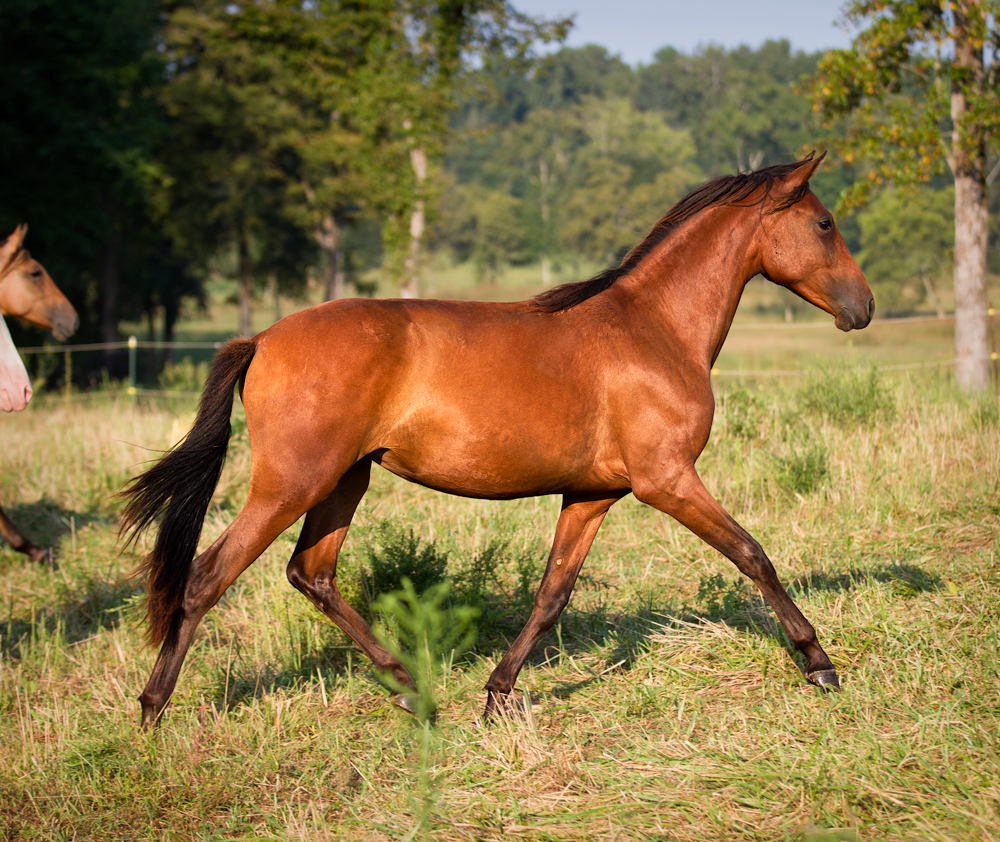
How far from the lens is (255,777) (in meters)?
3.19

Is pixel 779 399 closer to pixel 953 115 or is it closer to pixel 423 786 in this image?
pixel 953 115

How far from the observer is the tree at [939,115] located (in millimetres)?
10188

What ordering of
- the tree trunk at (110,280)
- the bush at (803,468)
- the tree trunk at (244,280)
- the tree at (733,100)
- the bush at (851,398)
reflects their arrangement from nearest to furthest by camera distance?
the bush at (803,468) → the bush at (851,398) → the tree trunk at (110,280) → the tree trunk at (244,280) → the tree at (733,100)

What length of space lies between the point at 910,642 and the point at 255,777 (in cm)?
286

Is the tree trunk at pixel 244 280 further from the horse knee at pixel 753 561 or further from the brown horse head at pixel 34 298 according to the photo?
the horse knee at pixel 753 561

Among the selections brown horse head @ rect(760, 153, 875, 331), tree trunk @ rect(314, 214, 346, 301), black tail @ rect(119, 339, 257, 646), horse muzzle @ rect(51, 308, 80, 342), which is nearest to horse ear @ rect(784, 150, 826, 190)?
brown horse head @ rect(760, 153, 875, 331)

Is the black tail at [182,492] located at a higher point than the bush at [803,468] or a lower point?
higher

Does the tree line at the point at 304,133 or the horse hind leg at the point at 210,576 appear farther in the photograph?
the tree line at the point at 304,133

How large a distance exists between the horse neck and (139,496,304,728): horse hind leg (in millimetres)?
1897

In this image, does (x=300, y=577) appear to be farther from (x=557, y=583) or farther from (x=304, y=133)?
(x=304, y=133)

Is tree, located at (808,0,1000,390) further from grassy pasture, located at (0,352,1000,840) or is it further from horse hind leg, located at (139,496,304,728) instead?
horse hind leg, located at (139,496,304,728)

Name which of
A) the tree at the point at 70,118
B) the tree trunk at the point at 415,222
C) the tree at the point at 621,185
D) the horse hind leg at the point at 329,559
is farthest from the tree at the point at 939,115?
the tree at the point at 621,185

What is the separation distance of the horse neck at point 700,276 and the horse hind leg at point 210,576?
1.90 m

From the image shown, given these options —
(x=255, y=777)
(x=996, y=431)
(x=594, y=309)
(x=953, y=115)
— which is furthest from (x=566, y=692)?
(x=953, y=115)
